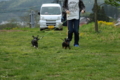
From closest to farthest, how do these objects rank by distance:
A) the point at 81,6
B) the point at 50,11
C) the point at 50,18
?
the point at 81,6, the point at 50,18, the point at 50,11

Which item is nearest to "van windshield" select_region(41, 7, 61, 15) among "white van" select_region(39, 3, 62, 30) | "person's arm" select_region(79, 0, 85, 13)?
"white van" select_region(39, 3, 62, 30)

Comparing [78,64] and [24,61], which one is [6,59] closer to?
[24,61]

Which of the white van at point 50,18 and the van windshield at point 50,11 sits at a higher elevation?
the van windshield at point 50,11

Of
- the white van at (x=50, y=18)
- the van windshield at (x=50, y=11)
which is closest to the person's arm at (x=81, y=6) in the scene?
the white van at (x=50, y=18)

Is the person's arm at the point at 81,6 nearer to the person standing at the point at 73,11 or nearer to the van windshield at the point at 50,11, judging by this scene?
the person standing at the point at 73,11

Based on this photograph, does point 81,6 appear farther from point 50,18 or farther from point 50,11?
point 50,11

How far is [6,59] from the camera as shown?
7.70 meters

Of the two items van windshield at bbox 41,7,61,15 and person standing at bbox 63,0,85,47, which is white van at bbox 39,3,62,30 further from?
person standing at bbox 63,0,85,47

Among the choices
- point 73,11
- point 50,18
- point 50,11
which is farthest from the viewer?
point 50,11

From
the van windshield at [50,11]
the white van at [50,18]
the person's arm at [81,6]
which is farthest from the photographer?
→ the van windshield at [50,11]

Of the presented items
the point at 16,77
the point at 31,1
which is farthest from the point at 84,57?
the point at 31,1

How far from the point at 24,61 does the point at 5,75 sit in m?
1.69

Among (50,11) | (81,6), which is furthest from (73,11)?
(50,11)

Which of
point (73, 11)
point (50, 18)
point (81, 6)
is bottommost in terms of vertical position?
point (50, 18)
